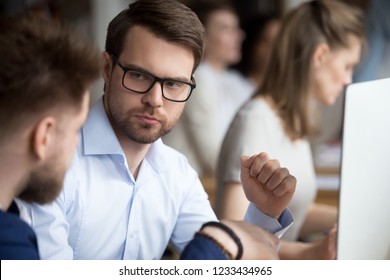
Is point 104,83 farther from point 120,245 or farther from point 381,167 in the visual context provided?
point 381,167

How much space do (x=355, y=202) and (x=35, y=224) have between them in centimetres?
36

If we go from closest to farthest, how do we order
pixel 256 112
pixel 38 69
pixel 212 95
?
pixel 38 69
pixel 256 112
pixel 212 95

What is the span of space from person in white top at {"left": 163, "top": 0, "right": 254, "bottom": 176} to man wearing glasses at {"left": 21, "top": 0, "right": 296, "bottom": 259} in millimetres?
50

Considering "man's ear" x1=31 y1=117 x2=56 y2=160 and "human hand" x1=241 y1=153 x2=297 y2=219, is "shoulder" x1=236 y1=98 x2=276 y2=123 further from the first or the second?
"man's ear" x1=31 y1=117 x2=56 y2=160

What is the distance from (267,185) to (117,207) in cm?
18

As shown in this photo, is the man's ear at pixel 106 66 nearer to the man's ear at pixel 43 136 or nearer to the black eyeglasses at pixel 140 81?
the black eyeglasses at pixel 140 81

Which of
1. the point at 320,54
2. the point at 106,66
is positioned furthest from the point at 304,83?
the point at 106,66

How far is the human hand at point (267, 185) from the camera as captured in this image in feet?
2.53

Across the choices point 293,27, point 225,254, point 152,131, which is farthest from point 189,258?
point 293,27

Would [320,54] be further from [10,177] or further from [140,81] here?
[10,177]

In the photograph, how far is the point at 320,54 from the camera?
101 centimetres

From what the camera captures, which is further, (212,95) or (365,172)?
(212,95)

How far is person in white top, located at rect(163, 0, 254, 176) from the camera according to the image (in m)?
0.93

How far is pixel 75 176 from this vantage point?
713mm
